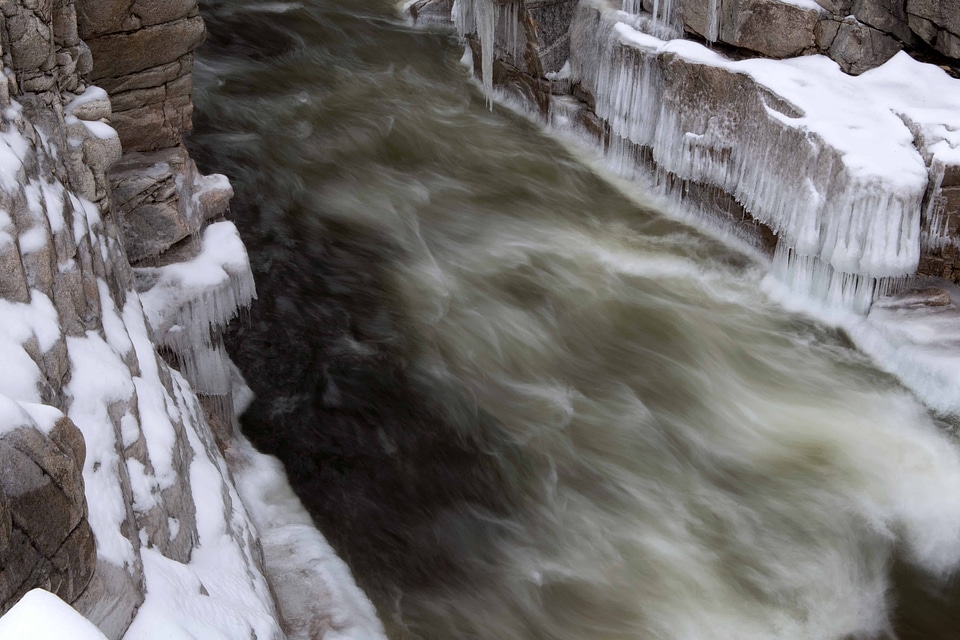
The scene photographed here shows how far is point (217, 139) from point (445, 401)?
3.98 m

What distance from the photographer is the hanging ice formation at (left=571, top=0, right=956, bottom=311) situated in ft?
19.0

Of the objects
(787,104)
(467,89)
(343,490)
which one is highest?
(787,104)

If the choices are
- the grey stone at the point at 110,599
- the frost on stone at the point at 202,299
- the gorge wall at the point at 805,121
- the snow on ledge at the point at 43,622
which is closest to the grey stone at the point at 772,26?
the gorge wall at the point at 805,121

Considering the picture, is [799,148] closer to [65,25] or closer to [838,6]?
[838,6]

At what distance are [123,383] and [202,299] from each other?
2052 millimetres

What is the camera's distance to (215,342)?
5.25m

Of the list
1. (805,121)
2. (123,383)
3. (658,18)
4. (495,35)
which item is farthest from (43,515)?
(495,35)

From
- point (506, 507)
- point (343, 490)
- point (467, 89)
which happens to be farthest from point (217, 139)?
point (506, 507)

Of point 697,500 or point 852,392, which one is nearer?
point 697,500

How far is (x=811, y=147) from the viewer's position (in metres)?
6.04

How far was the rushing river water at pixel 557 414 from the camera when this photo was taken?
458 cm

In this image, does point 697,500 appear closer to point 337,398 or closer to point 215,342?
point 337,398

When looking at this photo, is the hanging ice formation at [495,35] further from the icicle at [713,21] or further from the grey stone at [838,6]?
the grey stone at [838,6]

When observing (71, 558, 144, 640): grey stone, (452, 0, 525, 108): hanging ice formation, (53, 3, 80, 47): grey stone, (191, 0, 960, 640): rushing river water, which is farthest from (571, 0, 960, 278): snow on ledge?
(71, 558, 144, 640): grey stone
